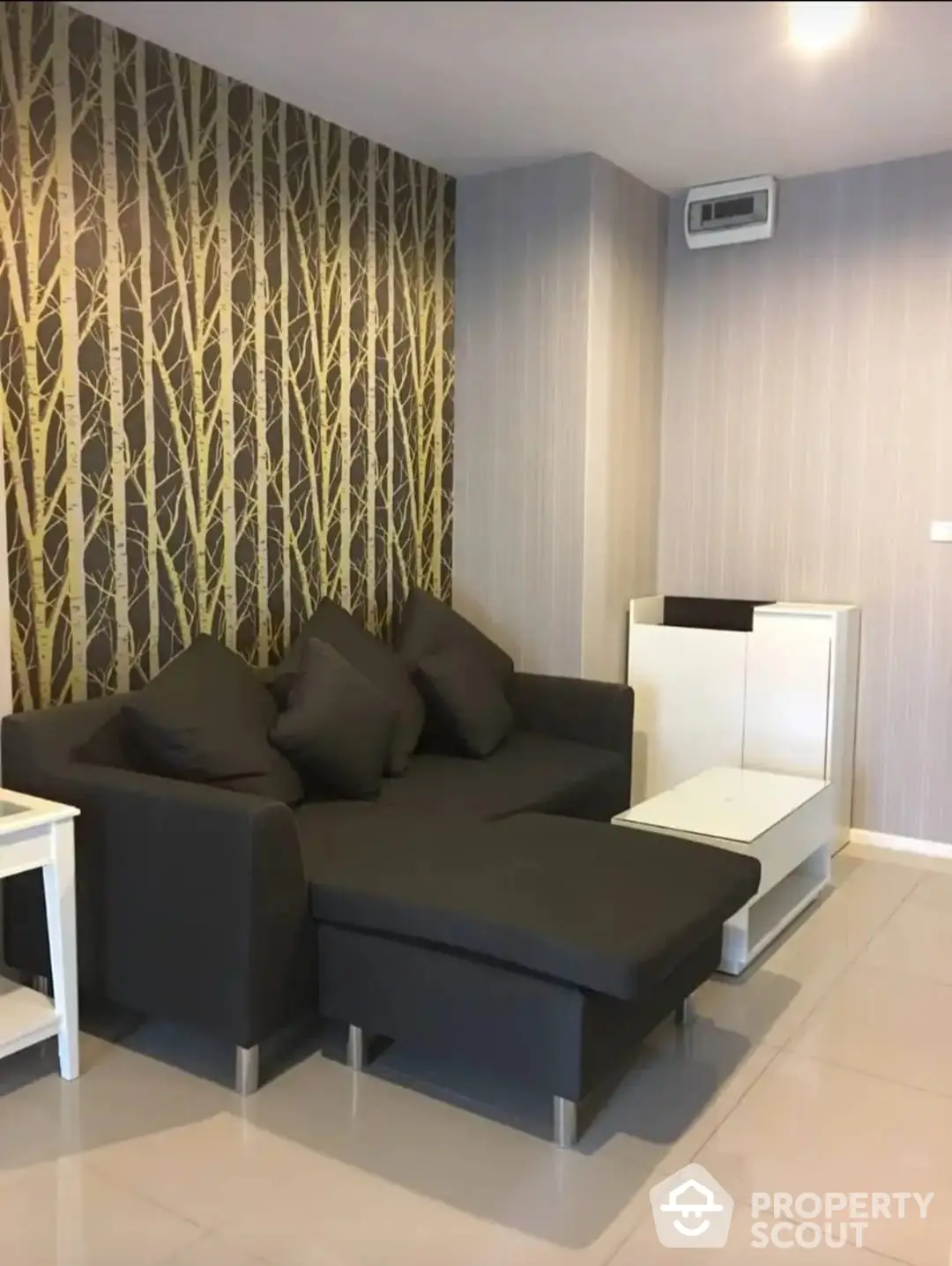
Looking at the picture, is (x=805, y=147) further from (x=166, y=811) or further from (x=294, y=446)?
(x=166, y=811)

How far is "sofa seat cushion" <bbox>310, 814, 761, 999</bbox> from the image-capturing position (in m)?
1.95

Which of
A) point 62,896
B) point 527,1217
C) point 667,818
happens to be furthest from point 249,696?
point 527,1217

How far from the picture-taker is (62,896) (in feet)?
7.21

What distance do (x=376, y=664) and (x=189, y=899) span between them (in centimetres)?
120

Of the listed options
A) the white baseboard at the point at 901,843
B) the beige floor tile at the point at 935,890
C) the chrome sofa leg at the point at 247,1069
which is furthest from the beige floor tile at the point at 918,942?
the chrome sofa leg at the point at 247,1069

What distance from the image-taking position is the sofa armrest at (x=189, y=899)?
6.96ft

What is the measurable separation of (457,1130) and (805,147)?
314 centimetres

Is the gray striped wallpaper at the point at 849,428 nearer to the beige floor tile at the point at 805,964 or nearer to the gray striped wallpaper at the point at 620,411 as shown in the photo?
the gray striped wallpaper at the point at 620,411

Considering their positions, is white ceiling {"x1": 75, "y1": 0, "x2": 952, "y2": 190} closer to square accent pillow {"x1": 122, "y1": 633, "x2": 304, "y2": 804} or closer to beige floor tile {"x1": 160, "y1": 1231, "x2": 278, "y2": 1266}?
square accent pillow {"x1": 122, "y1": 633, "x2": 304, "y2": 804}

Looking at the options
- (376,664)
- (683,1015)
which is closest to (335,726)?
(376,664)

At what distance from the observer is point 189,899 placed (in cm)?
219

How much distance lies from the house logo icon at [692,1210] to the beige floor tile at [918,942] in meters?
1.13

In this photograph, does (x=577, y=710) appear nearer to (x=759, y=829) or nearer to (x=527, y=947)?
(x=759, y=829)

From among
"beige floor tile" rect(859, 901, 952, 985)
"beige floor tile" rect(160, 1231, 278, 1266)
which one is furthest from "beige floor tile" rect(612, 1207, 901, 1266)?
"beige floor tile" rect(859, 901, 952, 985)
